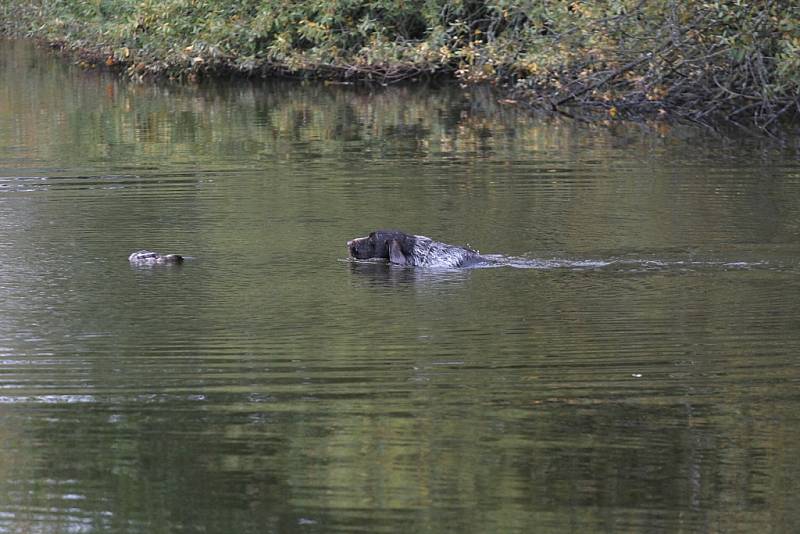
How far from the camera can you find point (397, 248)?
1319 cm

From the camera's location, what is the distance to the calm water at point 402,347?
7000mm

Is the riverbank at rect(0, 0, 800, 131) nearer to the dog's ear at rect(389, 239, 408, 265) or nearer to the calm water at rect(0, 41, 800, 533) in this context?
the calm water at rect(0, 41, 800, 533)

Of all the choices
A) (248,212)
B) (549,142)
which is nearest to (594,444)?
(248,212)

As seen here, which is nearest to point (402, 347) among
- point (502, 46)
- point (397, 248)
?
point (397, 248)

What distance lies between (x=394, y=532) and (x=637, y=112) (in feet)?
63.6

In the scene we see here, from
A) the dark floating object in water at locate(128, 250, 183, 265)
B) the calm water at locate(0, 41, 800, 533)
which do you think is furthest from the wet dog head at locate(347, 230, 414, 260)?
the dark floating object in water at locate(128, 250, 183, 265)

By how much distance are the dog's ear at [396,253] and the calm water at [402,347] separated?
0.72 ft

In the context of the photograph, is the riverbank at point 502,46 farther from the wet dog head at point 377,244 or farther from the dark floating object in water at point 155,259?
the dark floating object in water at point 155,259

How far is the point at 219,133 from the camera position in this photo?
2383 centimetres

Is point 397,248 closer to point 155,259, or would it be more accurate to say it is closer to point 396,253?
point 396,253

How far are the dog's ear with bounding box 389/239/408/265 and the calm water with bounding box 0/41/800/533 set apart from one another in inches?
8.7

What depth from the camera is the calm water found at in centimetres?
700

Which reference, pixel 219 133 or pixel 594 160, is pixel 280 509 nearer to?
pixel 594 160

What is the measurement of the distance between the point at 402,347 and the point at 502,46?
17.3m
